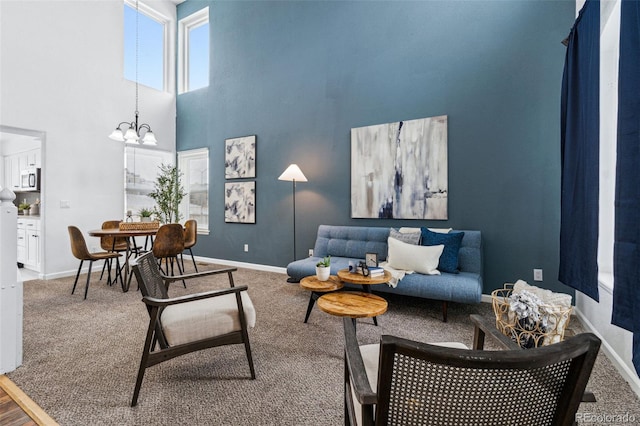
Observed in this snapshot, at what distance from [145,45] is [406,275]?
6.13 m

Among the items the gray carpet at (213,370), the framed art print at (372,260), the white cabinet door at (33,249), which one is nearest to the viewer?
the gray carpet at (213,370)

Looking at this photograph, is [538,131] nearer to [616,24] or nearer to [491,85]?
[491,85]

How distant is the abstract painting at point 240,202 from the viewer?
5.07 m

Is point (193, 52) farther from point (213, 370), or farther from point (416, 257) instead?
point (213, 370)

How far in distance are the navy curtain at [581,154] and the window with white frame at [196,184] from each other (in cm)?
518

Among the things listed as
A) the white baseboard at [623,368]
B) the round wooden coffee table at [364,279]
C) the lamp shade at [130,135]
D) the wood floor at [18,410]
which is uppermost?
the lamp shade at [130,135]

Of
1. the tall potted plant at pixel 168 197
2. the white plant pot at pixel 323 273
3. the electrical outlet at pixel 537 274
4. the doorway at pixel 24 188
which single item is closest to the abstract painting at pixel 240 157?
the tall potted plant at pixel 168 197

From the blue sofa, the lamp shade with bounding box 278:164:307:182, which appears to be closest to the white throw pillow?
the blue sofa

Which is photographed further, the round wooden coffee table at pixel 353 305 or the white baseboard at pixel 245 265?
the white baseboard at pixel 245 265

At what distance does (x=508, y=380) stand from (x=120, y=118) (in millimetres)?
6219

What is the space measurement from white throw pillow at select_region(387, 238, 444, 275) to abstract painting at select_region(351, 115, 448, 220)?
26.7 inches

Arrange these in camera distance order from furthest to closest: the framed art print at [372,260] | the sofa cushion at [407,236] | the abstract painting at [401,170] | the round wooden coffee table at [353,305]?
the abstract painting at [401,170]
the sofa cushion at [407,236]
the framed art print at [372,260]
the round wooden coffee table at [353,305]

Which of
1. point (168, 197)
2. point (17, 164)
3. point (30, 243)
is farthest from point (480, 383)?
point (17, 164)

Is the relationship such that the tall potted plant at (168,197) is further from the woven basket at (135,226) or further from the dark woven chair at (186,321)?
the dark woven chair at (186,321)
